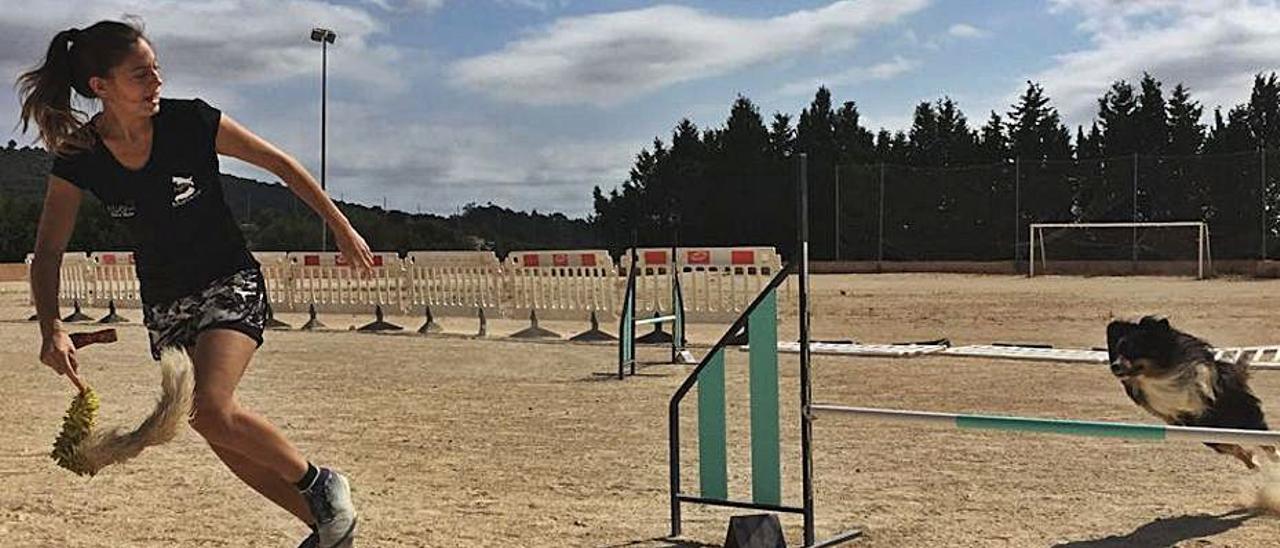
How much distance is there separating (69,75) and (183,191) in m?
0.45

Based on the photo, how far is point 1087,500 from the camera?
5.51 meters

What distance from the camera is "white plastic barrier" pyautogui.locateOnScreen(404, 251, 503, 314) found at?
18.1m

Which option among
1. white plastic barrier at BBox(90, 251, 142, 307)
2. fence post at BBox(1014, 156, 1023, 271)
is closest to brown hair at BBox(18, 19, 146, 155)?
white plastic barrier at BBox(90, 251, 142, 307)

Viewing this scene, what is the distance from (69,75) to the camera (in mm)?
3613

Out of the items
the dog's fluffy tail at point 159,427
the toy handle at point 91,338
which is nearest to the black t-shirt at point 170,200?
the toy handle at point 91,338

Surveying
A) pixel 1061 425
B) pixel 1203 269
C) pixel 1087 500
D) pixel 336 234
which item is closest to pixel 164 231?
pixel 336 234

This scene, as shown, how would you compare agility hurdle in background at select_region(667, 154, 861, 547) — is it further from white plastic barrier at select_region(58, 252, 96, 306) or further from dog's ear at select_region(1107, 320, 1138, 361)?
white plastic barrier at select_region(58, 252, 96, 306)

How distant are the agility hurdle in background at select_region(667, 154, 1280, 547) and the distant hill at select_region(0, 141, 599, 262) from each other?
4259 cm

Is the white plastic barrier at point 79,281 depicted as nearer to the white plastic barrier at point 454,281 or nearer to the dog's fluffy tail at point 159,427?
the white plastic barrier at point 454,281

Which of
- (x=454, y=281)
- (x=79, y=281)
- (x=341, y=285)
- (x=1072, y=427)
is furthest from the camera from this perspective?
(x=79, y=281)

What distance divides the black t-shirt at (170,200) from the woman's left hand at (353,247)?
298mm

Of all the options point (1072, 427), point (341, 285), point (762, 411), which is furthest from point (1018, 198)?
point (1072, 427)

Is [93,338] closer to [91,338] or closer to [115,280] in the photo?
[91,338]

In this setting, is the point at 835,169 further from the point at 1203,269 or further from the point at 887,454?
the point at 887,454
